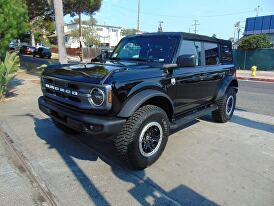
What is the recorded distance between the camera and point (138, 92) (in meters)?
3.83

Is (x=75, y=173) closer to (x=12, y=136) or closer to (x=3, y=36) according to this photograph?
(x=12, y=136)

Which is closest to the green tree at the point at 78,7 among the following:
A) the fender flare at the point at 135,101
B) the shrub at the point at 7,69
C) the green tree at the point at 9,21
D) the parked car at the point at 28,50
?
the parked car at the point at 28,50

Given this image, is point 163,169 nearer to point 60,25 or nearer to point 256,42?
point 60,25

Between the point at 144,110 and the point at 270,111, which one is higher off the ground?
the point at 144,110

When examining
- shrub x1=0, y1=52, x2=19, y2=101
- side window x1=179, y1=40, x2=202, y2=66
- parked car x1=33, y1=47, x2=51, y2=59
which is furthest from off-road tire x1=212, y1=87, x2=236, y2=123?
parked car x1=33, y1=47, x2=51, y2=59

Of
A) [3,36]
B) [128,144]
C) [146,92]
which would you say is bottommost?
[128,144]

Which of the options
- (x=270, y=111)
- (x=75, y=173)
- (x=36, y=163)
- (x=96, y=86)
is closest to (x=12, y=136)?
(x=36, y=163)

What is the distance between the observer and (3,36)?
8.40 m

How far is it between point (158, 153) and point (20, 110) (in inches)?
178

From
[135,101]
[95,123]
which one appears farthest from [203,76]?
[95,123]

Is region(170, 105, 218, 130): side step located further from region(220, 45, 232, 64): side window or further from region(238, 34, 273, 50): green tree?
region(238, 34, 273, 50): green tree

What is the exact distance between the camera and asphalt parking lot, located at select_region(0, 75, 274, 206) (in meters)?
3.34

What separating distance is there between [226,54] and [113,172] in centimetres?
402

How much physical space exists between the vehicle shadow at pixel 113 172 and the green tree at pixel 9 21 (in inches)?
163
